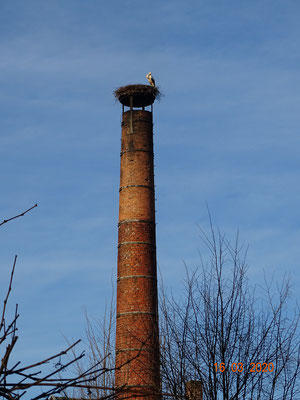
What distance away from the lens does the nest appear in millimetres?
22922

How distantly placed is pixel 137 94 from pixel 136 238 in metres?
5.77

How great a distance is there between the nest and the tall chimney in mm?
38

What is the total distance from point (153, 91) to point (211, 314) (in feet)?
48.2

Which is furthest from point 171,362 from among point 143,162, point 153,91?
point 153,91

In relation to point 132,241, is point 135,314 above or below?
below

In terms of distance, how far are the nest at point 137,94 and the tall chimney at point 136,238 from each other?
4 centimetres

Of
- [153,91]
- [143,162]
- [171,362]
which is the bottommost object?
[171,362]

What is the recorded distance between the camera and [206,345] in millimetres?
9719

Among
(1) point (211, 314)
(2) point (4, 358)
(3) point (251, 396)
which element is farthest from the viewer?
(1) point (211, 314)

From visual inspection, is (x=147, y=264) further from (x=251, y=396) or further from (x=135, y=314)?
(x=251, y=396)
